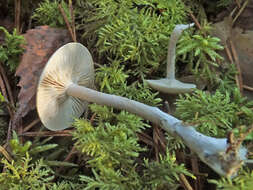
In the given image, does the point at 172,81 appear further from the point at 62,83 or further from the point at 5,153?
the point at 5,153

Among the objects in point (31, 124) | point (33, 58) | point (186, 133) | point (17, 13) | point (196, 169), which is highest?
point (17, 13)

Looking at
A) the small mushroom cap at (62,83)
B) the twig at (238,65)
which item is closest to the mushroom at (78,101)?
the small mushroom cap at (62,83)

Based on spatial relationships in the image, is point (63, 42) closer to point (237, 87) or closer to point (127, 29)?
point (127, 29)

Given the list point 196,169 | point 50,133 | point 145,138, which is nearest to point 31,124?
point 50,133

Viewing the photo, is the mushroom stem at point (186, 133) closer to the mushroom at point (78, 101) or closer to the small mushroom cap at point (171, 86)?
the mushroom at point (78, 101)

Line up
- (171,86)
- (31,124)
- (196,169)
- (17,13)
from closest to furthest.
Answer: (196,169) → (171,86) → (31,124) → (17,13)
